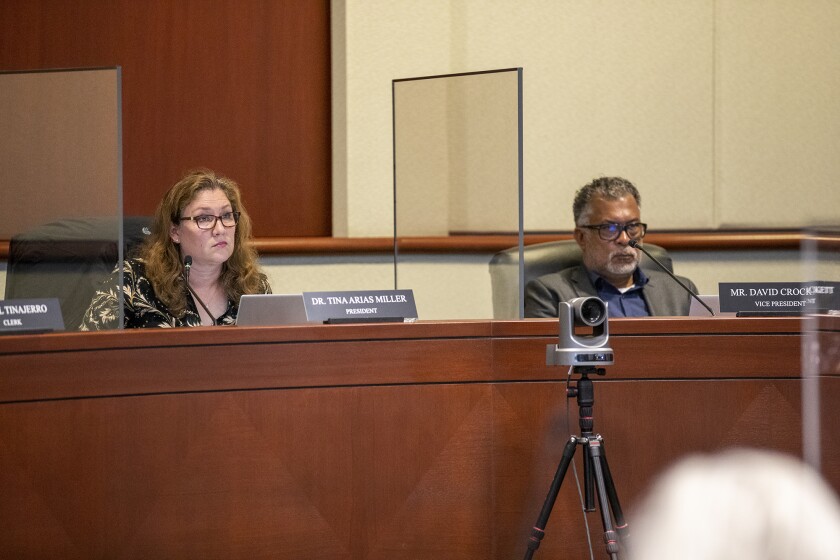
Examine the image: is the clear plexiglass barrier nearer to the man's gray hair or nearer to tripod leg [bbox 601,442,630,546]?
tripod leg [bbox 601,442,630,546]

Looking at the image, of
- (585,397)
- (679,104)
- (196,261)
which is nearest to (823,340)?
(585,397)

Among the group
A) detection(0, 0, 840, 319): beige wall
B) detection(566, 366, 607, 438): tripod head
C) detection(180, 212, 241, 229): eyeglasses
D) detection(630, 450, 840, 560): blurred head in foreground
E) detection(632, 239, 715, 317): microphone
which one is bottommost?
detection(630, 450, 840, 560): blurred head in foreground

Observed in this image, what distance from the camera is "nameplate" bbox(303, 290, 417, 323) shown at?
92.2 inches

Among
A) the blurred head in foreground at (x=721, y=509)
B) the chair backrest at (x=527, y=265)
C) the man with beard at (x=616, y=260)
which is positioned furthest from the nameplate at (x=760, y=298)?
the man with beard at (x=616, y=260)

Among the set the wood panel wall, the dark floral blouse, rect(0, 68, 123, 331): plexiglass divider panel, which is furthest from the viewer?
the wood panel wall

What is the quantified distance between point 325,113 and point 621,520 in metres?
2.34

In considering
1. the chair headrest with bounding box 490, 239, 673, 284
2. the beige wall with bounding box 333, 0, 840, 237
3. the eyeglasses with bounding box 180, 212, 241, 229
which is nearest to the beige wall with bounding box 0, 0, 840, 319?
the beige wall with bounding box 333, 0, 840, 237

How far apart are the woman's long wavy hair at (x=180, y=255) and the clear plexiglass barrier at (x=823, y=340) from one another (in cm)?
186

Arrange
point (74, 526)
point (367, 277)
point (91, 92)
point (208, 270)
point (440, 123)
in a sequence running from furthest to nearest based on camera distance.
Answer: point (367, 277) → point (208, 270) → point (440, 123) → point (91, 92) → point (74, 526)

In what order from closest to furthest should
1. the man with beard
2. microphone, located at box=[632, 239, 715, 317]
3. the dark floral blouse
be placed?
1. microphone, located at box=[632, 239, 715, 317]
2. the dark floral blouse
3. the man with beard

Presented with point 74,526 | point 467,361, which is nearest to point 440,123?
point 467,361

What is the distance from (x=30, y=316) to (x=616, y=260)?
1.64 metres

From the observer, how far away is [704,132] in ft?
13.4

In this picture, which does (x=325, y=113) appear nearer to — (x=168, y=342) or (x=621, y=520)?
(x=168, y=342)
